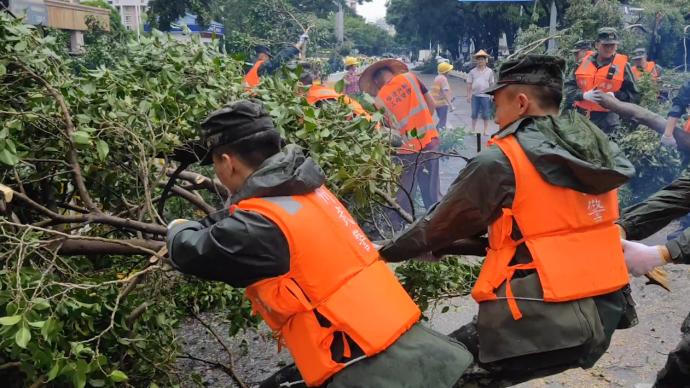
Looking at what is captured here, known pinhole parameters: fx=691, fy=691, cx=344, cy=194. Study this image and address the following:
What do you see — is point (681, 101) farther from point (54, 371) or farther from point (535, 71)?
point (54, 371)

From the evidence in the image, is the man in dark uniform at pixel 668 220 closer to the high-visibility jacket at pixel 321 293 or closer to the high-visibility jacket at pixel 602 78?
the high-visibility jacket at pixel 321 293

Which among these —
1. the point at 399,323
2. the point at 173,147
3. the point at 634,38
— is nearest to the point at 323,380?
the point at 399,323

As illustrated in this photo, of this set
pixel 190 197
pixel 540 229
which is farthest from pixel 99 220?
pixel 540 229

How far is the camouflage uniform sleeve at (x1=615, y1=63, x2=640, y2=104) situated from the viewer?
7938mm

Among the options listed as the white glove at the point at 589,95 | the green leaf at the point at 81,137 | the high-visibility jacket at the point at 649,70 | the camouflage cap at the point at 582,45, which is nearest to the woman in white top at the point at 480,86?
the camouflage cap at the point at 582,45

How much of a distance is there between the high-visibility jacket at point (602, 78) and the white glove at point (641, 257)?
532cm

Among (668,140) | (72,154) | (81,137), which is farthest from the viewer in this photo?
(668,140)

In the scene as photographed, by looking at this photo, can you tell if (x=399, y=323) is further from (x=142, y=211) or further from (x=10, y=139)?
(x=10, y=139)

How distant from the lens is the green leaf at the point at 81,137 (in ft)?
9.00

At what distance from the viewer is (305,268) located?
6.81 feet

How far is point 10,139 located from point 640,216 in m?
2.75

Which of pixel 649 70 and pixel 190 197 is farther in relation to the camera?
pixel 649 70

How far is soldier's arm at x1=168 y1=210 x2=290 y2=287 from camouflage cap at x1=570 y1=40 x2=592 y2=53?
8829 millimetres

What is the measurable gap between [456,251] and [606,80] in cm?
586
